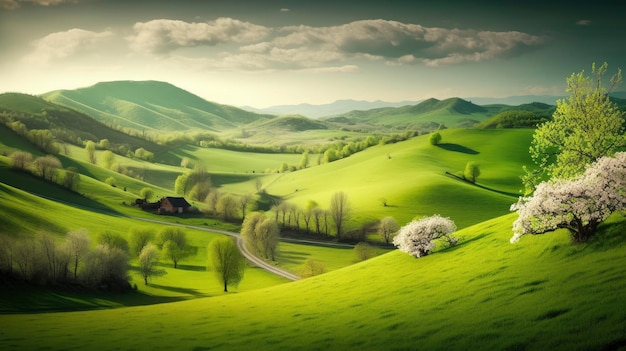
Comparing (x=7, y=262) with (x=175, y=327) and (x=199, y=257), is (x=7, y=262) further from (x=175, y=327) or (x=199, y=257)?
(x=199, y=257)

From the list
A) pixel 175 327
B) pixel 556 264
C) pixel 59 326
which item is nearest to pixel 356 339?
pixel 556 264

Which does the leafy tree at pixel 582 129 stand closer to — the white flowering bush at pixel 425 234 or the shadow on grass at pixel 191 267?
the white flowering bush at pixel 425 234

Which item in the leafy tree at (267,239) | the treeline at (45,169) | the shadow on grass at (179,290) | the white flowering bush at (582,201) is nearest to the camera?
the white flowering bush at (582,201)

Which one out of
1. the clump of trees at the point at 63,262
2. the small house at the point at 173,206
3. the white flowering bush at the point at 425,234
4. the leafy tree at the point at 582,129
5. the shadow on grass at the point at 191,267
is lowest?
the shadow on grass at the point at 191,267

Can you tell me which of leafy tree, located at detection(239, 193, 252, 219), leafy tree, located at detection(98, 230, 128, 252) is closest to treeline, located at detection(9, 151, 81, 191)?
leafy tree, located at detection(239, 193, 252, 219)

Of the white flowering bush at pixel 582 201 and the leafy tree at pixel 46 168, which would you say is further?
the leafy tree at pixel 46 168

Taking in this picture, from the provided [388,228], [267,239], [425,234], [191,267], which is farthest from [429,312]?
[388,228]

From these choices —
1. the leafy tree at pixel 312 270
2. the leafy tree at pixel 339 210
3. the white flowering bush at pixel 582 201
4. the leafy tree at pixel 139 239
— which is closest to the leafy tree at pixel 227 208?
the leafy tree at pixel 339 210
